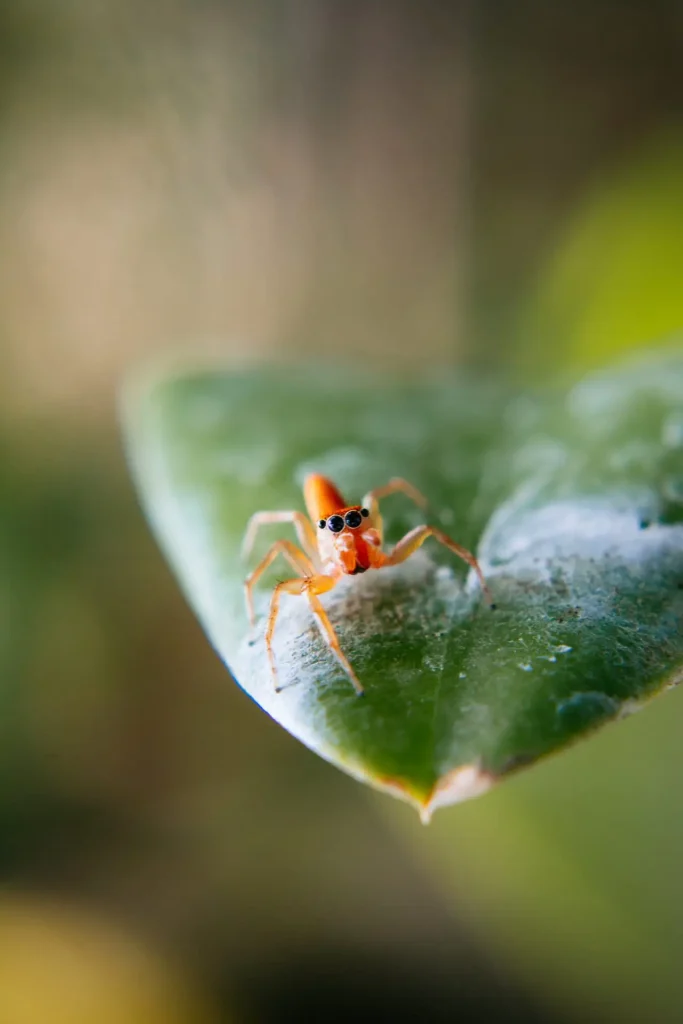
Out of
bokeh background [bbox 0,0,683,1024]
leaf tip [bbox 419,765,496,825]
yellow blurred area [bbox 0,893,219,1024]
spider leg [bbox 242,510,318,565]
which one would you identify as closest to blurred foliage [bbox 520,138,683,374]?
bokeh background [bbox 0,0,683,1024]

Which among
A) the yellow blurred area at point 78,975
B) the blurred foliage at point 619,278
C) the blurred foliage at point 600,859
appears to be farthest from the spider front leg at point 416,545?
the yellow blurred area at point 78,975

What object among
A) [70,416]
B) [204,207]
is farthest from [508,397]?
[204,207]

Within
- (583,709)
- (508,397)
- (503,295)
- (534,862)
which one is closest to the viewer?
(583,709)

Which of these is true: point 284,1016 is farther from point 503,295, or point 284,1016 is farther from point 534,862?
point 503,295

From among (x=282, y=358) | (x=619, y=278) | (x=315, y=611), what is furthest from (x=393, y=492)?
(x=282, y=358)

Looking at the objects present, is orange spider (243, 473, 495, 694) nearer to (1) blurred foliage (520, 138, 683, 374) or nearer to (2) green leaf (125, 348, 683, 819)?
(2) green leaf (125, 348, 683, 819)

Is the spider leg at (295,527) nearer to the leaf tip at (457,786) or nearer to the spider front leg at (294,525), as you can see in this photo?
the spider front leg at (294,525)
